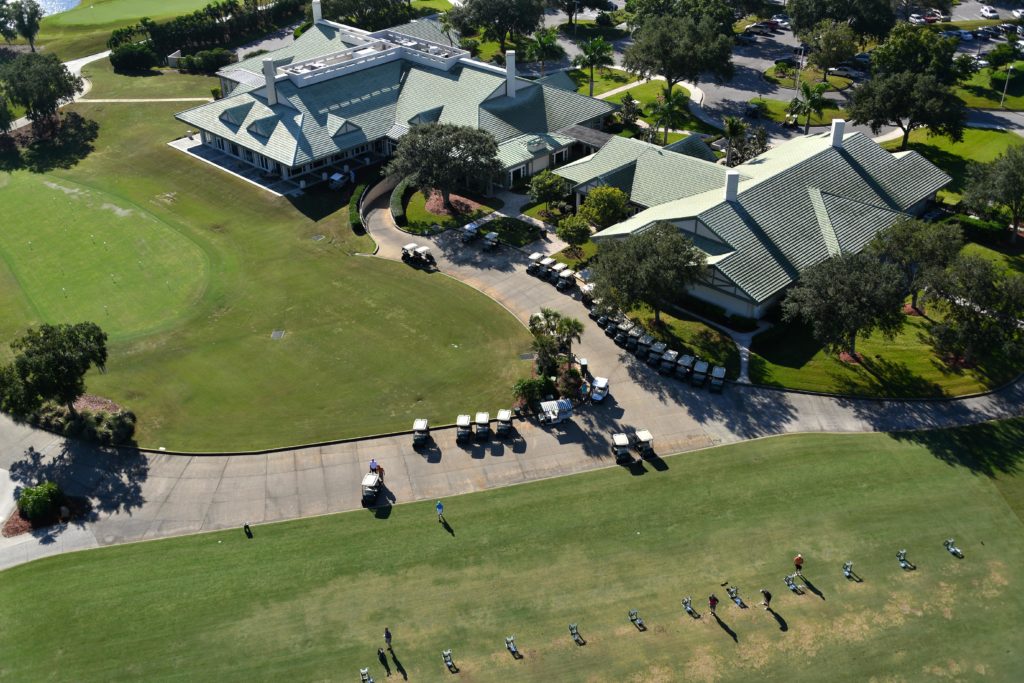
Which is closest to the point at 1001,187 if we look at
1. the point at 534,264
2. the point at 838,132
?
the point at 838,132

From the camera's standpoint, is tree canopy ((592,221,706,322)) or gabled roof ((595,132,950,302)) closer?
tree canopy ((592,221,706,322))

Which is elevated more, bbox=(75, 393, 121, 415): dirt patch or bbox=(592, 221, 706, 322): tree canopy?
bbox=(592, 221, 706, 322): tree canopy

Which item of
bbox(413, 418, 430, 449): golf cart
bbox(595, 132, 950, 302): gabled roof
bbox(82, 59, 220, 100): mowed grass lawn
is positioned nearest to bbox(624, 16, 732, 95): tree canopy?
bbox(595, 132, 950, 302): gabled roof

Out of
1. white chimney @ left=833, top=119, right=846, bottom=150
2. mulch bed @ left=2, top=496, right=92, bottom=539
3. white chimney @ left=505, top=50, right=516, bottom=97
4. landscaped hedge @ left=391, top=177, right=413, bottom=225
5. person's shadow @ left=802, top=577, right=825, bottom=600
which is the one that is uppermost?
white chimney @ left=505, top=50, right=516, bottom=97

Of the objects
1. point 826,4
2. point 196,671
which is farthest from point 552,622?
point 826,4

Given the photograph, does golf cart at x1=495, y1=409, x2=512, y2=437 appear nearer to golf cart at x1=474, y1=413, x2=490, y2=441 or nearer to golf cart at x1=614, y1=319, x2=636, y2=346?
golf cart at x1=474, y1=413, x2=490, y2=441

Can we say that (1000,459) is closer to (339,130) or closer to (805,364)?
(805,364)
